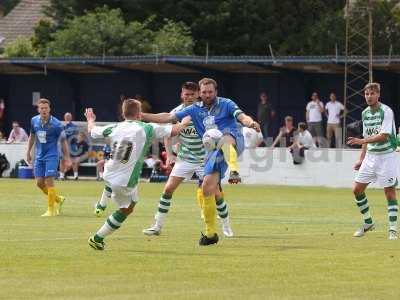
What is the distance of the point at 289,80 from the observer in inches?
1836

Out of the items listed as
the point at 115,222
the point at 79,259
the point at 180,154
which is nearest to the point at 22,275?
the point at 79,259

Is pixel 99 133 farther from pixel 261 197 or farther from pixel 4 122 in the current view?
pixel 4 122

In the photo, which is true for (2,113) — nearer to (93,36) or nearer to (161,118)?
(93,36)

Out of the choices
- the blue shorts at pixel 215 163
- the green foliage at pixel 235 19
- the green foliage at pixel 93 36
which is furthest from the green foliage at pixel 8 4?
the blue shorts at pixel 215 163

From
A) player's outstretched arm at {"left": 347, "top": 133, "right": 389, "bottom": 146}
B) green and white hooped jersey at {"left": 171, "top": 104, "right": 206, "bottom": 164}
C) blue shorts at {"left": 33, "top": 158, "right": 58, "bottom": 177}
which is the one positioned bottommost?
blue shorts at {"left": 33, "top": 158, "right": 58, "bottom": 177}

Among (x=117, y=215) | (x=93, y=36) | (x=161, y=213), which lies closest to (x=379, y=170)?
(x=161, y=213)

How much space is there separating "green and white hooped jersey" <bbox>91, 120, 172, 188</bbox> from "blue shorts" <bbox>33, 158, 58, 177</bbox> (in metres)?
8.38

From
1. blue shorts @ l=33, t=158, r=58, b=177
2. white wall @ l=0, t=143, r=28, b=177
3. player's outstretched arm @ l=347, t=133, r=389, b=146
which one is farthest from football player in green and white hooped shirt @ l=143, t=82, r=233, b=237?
white wall @ l=0, t=143, r=28, b=177

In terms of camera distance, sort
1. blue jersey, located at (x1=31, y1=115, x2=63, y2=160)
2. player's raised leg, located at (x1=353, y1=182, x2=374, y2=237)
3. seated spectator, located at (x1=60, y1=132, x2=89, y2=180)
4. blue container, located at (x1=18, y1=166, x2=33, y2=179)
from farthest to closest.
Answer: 1. seated spectator, located at (x1=60, y1=132, x2=89, y2=180)
2. blue container, located at (x1=18, y1=166, x2=33, y2=179)
3. blue jersey, located at (x1=31, y1=115, x2=63, y2=160)
4. player's raised leg, located at (x1=353, y1=182, x2=374, y2=237)

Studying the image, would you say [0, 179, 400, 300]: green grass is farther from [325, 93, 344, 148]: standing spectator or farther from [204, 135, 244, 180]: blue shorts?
[325, 93, 344, 148]: standing spectator

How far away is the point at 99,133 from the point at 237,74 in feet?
109

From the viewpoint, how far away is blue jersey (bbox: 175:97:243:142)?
16281mm

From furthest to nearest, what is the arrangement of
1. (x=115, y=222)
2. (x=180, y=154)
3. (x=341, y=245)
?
(x=180, y=154), (x=341, y=245), (x=115, y=222)

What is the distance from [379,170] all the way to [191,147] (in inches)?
112
